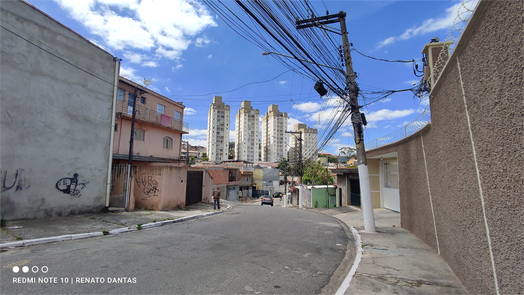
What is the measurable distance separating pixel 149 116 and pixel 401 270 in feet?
67.9

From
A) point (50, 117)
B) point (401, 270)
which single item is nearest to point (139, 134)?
point (50, 117)

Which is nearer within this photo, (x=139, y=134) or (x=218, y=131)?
(x=139, y=134)

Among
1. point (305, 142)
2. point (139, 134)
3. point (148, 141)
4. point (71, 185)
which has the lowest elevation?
point (71, 185)

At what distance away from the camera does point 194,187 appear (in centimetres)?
1756

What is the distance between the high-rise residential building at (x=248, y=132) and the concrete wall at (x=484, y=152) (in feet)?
303

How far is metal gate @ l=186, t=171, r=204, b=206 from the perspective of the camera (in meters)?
16.5

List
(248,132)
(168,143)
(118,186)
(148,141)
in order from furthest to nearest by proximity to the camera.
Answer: (248,132) < (168,143) < (148,141) < (118,186)

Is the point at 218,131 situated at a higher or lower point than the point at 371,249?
higher

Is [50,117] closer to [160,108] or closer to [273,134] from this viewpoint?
[160,108]

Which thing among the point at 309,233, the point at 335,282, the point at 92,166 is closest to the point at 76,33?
the point at 92,166

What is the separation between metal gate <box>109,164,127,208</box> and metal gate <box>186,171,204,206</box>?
14.3ft

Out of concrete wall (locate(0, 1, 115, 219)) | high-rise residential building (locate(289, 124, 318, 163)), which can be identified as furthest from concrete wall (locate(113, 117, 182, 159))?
high-rise residential building (locate(289, 124, 318, 163))

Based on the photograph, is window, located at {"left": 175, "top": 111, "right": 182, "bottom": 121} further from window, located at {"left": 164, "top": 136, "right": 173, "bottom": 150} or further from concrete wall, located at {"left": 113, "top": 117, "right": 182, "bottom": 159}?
window, located at {"left": 164, "top": 136, "right": 173, "bottom": 150}

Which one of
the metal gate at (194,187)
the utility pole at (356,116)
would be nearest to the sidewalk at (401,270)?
the utility pole at (356,116)
